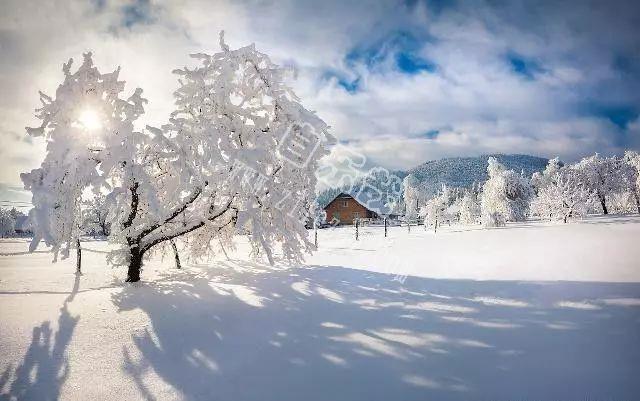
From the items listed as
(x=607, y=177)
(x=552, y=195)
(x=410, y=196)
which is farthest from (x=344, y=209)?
(x=607, y=177)

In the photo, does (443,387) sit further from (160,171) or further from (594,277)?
(160,171)

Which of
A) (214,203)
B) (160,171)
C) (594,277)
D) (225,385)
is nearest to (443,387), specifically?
(225,385)

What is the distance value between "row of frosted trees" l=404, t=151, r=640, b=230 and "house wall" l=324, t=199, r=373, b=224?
1567 centimetres

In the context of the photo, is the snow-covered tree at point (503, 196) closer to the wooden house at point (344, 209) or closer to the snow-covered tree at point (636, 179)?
the wooden house at point (344, 209)

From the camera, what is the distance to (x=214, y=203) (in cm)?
853

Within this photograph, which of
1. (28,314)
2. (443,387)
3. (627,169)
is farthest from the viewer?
(627,169)

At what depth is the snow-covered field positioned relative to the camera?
2865 mm

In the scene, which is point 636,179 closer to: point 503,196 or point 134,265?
point 503,196

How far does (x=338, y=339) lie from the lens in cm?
392

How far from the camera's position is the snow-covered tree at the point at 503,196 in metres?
38.6

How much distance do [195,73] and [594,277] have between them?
9549mm

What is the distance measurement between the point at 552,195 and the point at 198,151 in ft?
139

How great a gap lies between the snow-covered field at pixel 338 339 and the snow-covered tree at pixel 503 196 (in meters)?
34.6

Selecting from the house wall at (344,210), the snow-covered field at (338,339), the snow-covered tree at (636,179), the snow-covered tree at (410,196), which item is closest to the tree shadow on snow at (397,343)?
the snow-covered field at (338,339)
